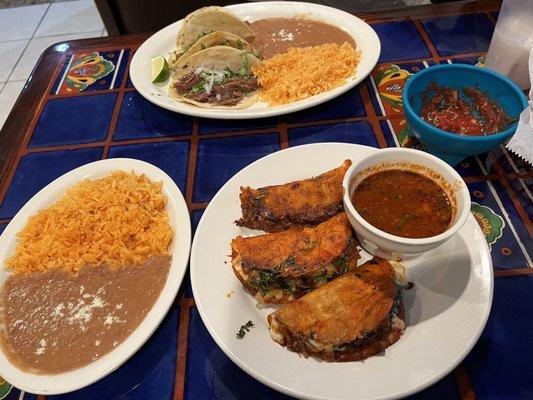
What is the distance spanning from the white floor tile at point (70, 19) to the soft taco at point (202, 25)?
404 centimetres

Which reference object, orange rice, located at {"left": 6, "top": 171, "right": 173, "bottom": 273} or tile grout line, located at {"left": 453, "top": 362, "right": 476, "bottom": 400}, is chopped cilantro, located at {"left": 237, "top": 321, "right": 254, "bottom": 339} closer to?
orange rice, located at {"left": 6, "top": 171, "right": 173, "bottom": 273}

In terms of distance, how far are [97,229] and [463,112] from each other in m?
1.87

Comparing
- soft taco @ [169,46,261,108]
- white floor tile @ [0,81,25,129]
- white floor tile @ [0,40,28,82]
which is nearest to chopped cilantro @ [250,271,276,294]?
soft taco @ [169,46,261,108]

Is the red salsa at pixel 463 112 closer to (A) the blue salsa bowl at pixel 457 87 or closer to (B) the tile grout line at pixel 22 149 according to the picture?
(A) the blue salsa bowl at pixel 457 87

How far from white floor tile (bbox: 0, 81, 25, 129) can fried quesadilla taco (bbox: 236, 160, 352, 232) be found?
4.49 m

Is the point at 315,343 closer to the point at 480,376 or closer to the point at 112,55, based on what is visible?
the point at 480,376

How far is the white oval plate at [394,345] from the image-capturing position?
1.20 m

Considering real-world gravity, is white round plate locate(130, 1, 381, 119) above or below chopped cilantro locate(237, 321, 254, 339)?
above

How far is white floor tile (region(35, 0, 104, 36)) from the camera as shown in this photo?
5.98 meters

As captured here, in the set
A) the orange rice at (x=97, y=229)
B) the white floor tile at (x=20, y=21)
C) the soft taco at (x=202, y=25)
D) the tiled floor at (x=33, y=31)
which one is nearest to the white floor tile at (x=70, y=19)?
the tiled floor at (x=33, y=31)

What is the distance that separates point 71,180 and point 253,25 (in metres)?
1.83

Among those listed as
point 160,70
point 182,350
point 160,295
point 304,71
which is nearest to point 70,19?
point 160,70

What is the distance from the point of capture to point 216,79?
252 centimetres

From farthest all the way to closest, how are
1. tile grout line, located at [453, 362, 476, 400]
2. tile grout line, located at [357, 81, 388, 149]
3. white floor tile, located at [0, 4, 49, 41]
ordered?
1. white floor tile, located at [0, 4, 49, 41]
2. tile grout line, located at [357, 81, 388, 149]
3. tile grout line, located at [453, 362, 476, 400]
